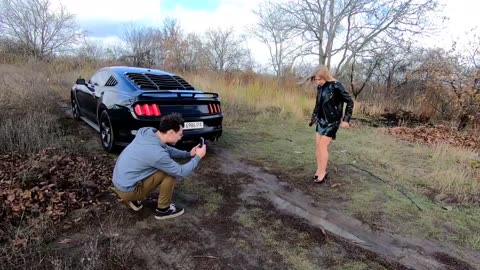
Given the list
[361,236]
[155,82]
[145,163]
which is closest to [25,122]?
[155,82]

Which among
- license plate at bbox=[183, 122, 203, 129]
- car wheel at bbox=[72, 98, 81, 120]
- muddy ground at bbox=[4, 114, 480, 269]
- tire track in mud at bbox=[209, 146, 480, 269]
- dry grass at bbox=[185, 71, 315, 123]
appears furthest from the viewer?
dry grass at bbox=[185, 71, 315, 123]

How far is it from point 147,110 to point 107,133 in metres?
1.12

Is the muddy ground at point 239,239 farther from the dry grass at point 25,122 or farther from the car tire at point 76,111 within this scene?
the car tire at point 76,111

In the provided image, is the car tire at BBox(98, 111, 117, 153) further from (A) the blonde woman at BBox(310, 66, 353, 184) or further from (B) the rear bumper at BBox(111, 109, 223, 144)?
(A) the blonde woman at BBox(310, 66, 353, 184)

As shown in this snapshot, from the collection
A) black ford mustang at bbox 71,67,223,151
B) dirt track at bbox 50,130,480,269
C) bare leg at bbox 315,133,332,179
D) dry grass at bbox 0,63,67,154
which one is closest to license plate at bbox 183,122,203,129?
black ford mustang at bbox 71,67,223,151

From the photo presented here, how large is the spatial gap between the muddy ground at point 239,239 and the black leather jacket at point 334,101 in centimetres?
107

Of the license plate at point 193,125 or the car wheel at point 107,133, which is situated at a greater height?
the license plate at point 193,125

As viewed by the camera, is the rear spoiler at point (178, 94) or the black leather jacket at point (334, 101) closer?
the black leather jacket at point (334, 101)

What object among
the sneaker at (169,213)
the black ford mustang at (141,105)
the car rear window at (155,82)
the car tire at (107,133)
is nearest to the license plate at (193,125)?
the black ford mustang at (141,105)

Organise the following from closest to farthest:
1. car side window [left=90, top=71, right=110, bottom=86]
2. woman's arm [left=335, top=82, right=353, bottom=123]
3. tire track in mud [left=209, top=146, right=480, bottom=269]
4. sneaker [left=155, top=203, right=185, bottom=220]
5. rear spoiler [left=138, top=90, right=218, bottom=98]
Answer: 1. tire track in mud [left=209, top=146, right=480, bottom=269]
2. sneaker [left=155, top=203, right=185, bottom=220]
3. woman's arm [left=335, top=82, right=353, bottom=123]
4. rear spoiler [left=138, top=90, right=218, bottom=98]
5. car side window [left=90, top=71, right=110, bottom=86]

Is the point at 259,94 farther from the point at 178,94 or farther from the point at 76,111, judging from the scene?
the point at 178,94

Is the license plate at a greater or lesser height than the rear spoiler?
lesser

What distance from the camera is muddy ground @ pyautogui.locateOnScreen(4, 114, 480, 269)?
2809mm

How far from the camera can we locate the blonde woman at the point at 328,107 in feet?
14.2
